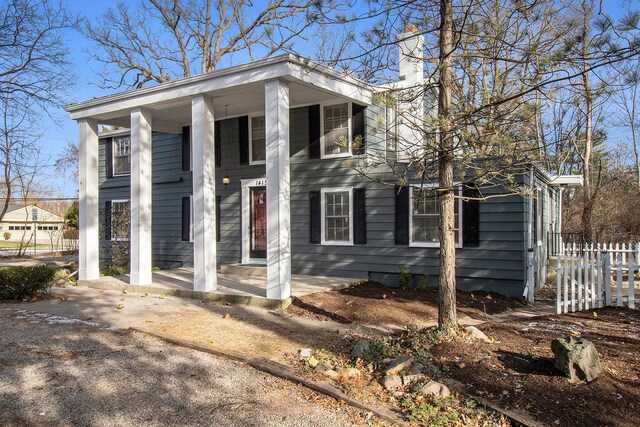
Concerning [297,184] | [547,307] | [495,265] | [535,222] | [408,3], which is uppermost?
[408,3]

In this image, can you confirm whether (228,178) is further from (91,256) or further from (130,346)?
(130,346)

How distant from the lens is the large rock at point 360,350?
4867 mm

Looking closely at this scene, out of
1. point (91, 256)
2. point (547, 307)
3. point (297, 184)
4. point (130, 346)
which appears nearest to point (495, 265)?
point (547, 307)

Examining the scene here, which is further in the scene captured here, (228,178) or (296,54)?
(228,178)

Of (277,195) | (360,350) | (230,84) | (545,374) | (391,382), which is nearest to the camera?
(545,374)

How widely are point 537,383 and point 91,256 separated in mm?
10105

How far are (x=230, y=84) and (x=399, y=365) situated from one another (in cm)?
612

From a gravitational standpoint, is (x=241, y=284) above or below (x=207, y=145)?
below

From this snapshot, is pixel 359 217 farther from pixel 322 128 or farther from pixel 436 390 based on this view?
pixel 436 390

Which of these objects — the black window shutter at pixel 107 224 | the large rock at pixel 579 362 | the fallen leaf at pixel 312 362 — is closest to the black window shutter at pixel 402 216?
the fallen leaf at pixel 312 362

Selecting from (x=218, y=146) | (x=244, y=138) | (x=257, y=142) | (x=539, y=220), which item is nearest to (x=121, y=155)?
(x=218, y=146)

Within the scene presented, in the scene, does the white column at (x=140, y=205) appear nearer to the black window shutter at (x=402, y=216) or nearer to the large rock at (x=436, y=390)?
the black window shutter at (x=402, y=216)

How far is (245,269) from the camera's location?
11484mm

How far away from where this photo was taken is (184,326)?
652 cm
